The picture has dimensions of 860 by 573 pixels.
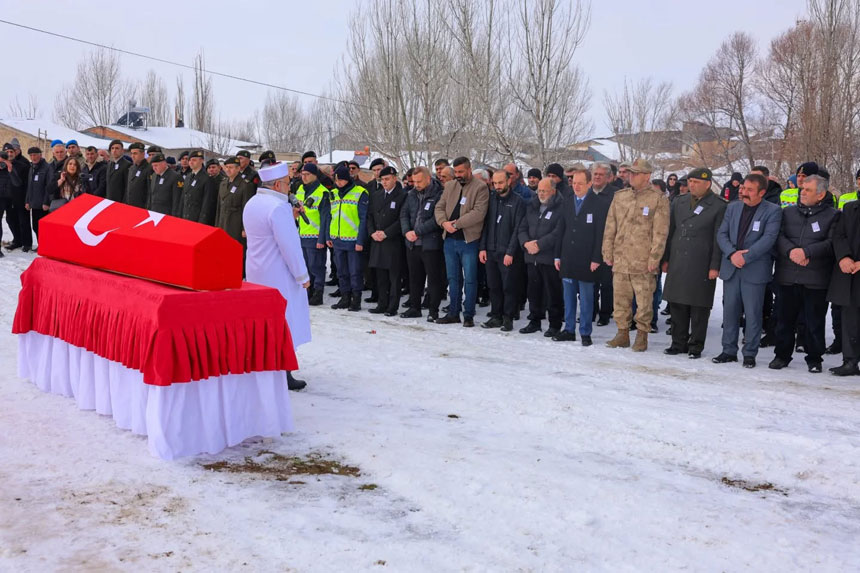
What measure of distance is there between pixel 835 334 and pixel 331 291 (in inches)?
291

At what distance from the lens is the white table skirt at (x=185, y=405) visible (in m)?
4.62

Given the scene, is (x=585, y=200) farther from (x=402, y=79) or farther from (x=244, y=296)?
(x=402, y=79)

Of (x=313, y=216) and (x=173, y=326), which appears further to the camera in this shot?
(x=313, y=216)

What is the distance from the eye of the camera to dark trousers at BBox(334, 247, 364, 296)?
1119 cm

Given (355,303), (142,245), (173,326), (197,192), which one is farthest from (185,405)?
(197,192)

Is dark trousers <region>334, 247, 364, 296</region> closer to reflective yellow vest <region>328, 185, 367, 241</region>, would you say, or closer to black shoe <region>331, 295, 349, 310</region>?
black shoe <region>331, 295, 349, 310</region>

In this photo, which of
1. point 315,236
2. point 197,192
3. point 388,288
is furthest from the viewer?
point 197,192

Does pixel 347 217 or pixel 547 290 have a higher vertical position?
pixel 347 217

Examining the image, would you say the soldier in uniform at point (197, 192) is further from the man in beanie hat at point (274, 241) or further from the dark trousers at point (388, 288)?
the man in beanie hat at point (274, 241)

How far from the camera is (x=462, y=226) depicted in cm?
985

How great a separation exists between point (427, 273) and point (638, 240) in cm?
313

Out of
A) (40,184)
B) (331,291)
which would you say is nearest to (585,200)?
(331,291)

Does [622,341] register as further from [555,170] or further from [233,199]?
[233,199]

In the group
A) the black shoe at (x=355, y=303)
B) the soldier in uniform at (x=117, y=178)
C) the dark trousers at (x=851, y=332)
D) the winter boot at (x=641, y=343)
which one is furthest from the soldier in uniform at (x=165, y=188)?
the dark trousers at (x=851, y=332)
